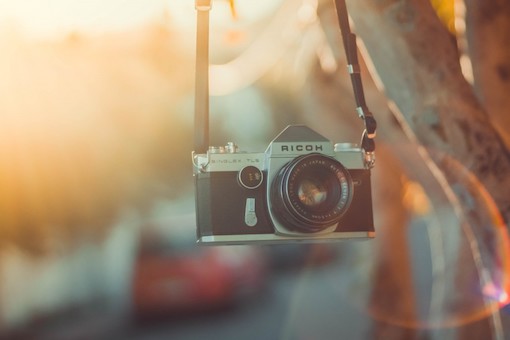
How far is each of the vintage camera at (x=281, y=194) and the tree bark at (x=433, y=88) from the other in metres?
0.70

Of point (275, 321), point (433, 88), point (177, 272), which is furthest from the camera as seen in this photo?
point (275, 321)

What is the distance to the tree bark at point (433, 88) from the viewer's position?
467 centimetres

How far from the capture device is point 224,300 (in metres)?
14.4

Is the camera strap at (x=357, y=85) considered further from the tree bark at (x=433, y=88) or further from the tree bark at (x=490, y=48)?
the tree bark at (x=490, y=48)

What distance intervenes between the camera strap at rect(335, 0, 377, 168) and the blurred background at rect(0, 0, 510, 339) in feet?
9.00

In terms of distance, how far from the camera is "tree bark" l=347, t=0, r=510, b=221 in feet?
15.3

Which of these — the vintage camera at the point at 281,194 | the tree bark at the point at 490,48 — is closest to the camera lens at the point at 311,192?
the vintage camera at the point at 281,194

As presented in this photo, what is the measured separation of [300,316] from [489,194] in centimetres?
726

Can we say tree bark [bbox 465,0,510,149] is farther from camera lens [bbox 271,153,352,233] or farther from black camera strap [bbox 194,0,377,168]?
camera lens [bbox 271,153,352,233]

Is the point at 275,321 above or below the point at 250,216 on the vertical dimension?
below

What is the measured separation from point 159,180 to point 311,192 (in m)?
13.5

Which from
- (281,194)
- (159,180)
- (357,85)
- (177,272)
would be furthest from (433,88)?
(159,180)

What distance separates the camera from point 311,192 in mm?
4109

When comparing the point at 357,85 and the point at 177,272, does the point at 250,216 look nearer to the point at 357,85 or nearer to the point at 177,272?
the point at 357,85
